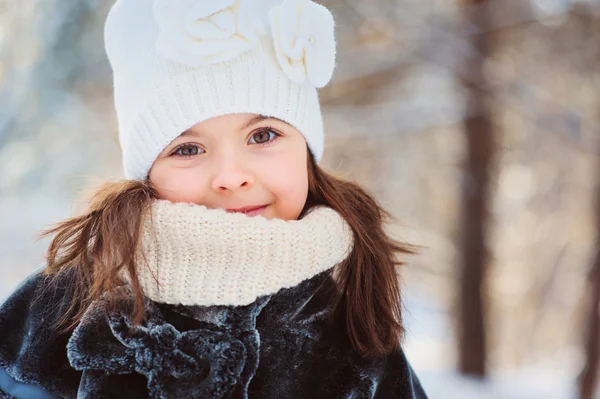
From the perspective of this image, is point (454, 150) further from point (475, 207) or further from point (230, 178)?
point (230, 178)

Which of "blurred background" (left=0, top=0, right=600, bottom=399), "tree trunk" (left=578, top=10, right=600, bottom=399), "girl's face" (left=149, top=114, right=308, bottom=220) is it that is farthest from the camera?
"blurred background" (left=0, top=0, right=600, bottom=399)

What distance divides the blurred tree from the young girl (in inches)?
140

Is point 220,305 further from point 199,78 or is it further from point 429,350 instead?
point 429,350

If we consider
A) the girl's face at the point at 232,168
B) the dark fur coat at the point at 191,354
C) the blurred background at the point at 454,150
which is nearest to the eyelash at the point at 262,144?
the girl's face at the point at 232,168

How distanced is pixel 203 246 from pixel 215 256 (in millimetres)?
35

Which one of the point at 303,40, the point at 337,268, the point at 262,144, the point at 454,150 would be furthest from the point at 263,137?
the point at 454,150

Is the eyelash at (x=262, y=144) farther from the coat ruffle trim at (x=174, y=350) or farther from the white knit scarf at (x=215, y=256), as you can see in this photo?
the coat ruffle trim at (x=174, y=350)

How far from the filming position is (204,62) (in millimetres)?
1239

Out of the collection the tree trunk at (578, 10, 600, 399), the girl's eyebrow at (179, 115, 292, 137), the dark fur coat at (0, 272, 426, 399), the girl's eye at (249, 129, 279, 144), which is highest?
the girl's eyebrow at (179, 115, 292, 137)

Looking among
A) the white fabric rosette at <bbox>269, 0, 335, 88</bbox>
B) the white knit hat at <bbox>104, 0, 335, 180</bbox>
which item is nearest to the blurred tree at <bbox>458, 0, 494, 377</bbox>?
the white fabric rosette at <bbox>269, 0, 335, 88</bbox>

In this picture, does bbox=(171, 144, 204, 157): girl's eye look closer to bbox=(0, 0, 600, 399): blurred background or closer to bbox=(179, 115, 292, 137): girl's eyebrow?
bbox=(179, 115, 292, 137): girl's eyebrow

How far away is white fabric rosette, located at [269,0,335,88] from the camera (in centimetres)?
131

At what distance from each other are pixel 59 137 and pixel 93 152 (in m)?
0.51

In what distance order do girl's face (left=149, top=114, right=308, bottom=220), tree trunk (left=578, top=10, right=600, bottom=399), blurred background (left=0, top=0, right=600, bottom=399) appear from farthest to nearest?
blurred background (left=0, top=0, right=600, bottom=399) → tree trunk (left=578, top=10, right=600, bottom=399) → girl's face (left=149, top=114, right=308, bottom=220)
